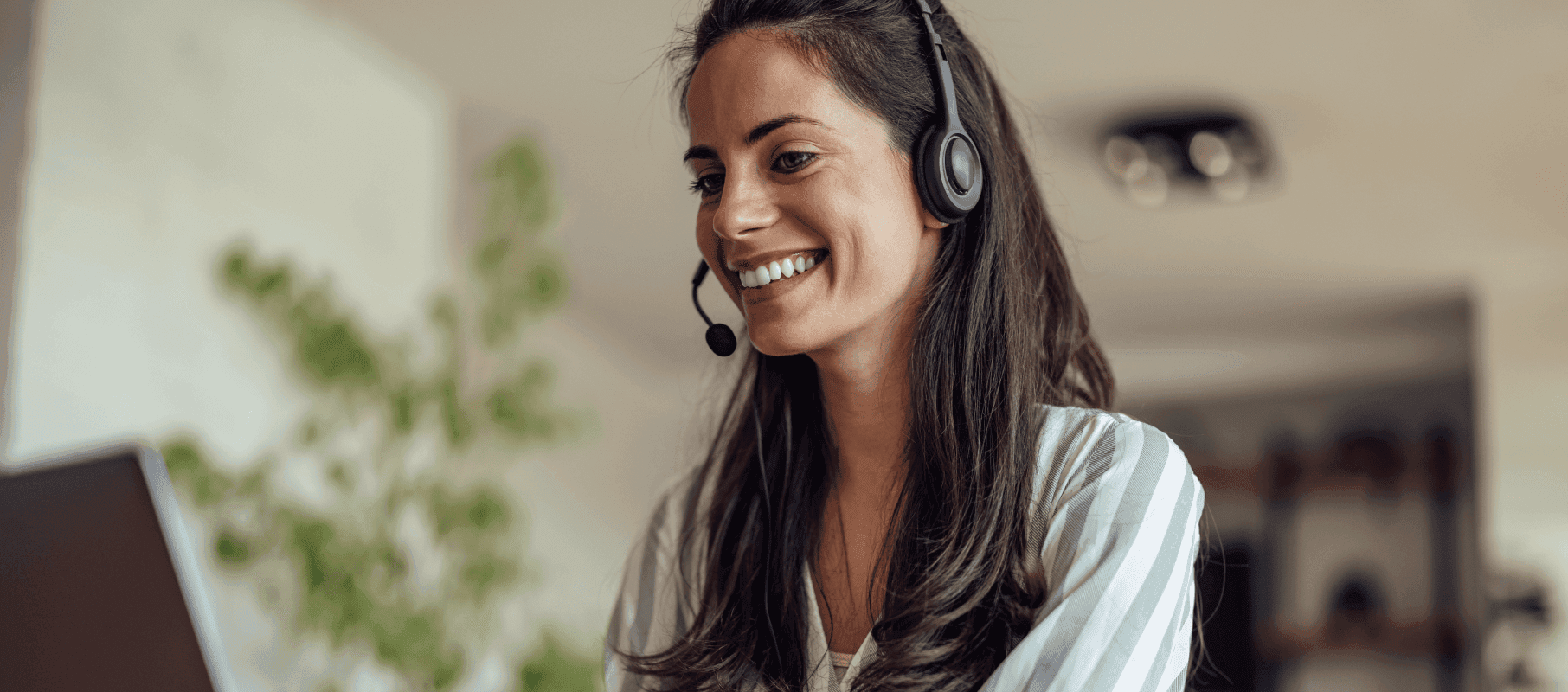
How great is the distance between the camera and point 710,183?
909 millimetres

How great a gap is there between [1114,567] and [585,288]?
4.73 metres

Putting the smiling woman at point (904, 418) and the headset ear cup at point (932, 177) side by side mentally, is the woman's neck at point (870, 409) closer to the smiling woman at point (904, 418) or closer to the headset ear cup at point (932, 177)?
the smiling woman at point (904, 418)

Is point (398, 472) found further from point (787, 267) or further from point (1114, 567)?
point (1114, 567)

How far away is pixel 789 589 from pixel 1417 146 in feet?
10.9

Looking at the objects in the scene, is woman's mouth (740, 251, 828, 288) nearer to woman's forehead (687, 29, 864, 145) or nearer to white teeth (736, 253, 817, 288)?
white teeth (736, 253, 817, 288)

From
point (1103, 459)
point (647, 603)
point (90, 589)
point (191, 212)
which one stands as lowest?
point (647, 603)

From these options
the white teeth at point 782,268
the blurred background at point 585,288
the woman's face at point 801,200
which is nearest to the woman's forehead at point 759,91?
the woman's face at point 801,200

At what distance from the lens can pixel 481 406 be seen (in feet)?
7.01

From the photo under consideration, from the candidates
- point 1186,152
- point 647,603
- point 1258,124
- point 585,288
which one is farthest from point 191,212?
point 585,288

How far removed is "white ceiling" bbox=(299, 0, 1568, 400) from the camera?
2725 millimetres

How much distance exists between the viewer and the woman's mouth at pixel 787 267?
838mm

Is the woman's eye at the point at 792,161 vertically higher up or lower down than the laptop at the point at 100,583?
higher up

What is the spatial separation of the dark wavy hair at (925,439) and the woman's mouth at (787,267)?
0.12 m

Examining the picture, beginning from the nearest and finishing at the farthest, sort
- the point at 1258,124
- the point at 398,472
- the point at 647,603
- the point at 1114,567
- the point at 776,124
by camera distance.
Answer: the point at 1114,567 < the point at 776,124 < the point at 647,603 < the point at 398,472 < the point at 1258,124
